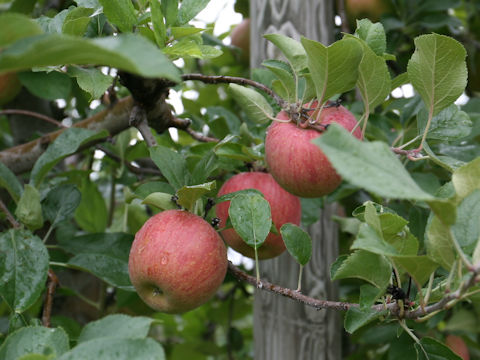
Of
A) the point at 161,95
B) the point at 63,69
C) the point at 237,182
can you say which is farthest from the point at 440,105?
the point at 63,69

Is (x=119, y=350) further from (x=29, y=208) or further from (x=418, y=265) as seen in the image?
(x=29, y=208)

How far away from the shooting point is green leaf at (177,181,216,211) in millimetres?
683

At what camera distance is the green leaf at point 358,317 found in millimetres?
617

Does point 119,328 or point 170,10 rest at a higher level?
point 170,10

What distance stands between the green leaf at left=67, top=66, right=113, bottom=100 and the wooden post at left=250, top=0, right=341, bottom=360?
462mm

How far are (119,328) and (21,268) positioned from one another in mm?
290

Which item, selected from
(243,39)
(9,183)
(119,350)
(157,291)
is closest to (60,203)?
(9,183)

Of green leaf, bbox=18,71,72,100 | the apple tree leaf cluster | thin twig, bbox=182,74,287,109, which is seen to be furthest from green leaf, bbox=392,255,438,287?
green leaf, bbox=18,71,72,100

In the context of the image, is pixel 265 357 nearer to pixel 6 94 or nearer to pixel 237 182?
pixel 237 182

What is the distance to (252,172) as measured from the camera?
0.89 m

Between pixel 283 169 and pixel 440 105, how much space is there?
23 centimetres

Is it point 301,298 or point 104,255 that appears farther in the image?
point 104,255

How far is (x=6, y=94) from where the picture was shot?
1462 mm

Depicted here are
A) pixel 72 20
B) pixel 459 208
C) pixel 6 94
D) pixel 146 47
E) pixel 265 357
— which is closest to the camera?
pixel 146 47
